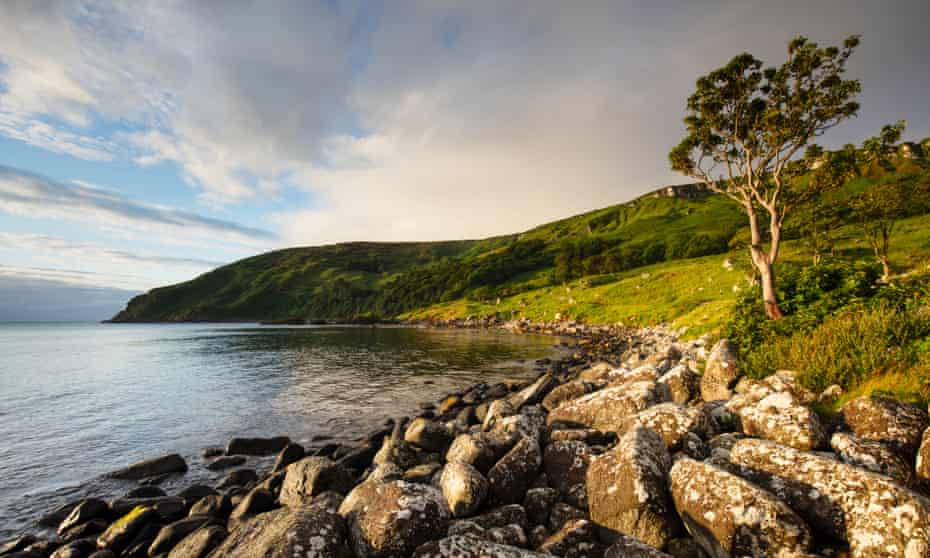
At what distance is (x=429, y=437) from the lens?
44.7ft

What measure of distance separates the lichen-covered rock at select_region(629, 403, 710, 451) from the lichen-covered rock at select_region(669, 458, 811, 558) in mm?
2301

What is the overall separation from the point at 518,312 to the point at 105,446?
7984cm

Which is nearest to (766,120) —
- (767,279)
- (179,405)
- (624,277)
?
(767,279)

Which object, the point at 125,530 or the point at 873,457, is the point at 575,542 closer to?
the point at 873,457

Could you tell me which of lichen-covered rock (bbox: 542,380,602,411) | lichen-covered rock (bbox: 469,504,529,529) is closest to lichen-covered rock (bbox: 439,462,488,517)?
lichen-covered rock (bbox: 469,504,529,529)

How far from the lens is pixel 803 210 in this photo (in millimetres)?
46031

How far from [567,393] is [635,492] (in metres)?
10.6

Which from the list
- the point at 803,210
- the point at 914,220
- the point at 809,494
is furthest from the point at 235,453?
the point at 914,220

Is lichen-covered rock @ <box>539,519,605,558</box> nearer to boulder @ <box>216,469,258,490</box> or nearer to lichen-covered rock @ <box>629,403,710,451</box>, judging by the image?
lichen-covered rock @ <box>629,403,710,451</box>

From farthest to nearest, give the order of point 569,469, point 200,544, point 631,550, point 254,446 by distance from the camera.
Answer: point 254,446 → point 569,469 → point 200,544 → point 631,550

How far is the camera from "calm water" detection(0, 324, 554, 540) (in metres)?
14.7

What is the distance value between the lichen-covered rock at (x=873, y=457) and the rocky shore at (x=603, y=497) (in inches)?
1.0

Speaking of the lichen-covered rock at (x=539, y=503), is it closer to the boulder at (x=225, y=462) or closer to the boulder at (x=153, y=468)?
the boulder at (x=225, y=462)

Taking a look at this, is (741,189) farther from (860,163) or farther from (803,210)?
(803,210)
